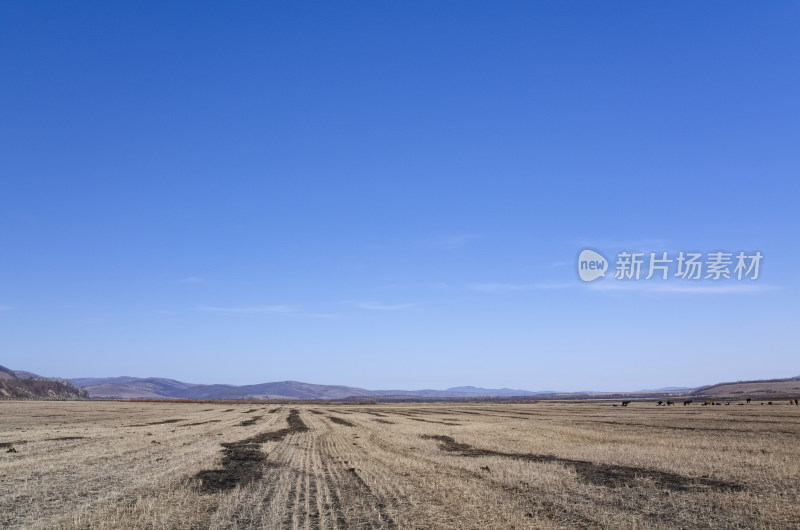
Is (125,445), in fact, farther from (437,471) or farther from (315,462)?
(437,471)

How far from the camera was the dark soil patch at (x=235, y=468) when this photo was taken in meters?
19.0

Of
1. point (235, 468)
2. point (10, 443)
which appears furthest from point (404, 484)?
point (10, 443)

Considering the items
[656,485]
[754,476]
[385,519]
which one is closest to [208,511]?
[385,519]

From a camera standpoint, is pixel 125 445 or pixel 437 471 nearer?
pixel 437 471

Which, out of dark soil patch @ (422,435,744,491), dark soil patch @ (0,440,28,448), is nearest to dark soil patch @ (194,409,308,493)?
dark soil patch @ (422,435,744,491)

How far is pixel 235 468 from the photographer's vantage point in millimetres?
22750

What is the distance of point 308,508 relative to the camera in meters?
15.2

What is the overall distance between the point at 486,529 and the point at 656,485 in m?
8.89

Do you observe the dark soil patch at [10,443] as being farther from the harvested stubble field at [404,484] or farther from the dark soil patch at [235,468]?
the dark soil patch at [235,468]

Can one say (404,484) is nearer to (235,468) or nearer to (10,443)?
(235,468)

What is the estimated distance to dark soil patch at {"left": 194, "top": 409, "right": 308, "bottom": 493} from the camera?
1905cm

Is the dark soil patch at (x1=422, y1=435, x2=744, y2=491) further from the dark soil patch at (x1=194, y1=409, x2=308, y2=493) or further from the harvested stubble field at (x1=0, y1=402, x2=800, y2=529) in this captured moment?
the dark soil patch at (x1=194, y1=409, x2=308, y2=493)

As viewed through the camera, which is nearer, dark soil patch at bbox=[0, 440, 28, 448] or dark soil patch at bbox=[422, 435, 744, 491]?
dark soil patch at bbox=[422, 435, 744, 491]

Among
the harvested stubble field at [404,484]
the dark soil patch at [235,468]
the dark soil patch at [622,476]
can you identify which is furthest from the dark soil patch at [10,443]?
the dark soil patch at [622,476]
